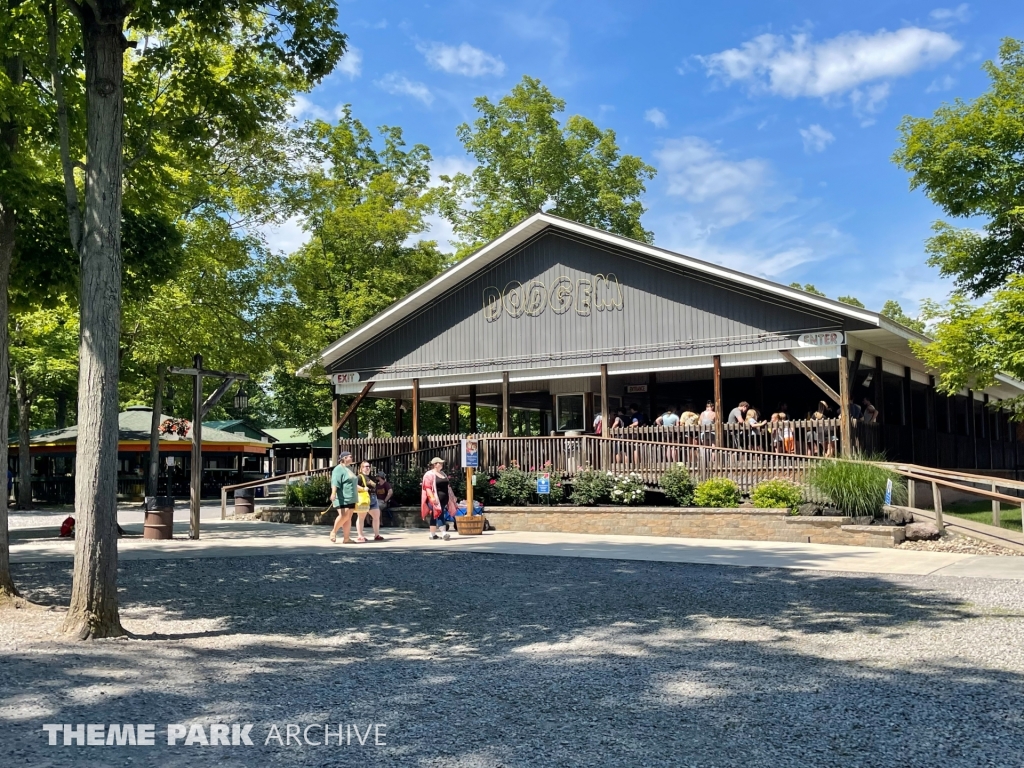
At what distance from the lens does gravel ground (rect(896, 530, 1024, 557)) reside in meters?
14.4

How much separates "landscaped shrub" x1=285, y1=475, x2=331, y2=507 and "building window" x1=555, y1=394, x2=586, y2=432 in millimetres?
8060

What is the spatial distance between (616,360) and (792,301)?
4.36 meters

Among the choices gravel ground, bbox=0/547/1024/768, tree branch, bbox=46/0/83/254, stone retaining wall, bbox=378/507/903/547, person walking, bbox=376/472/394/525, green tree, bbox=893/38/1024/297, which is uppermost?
green tree, bbox=893/38/1024/297

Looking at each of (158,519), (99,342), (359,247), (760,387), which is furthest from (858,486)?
(359,247)

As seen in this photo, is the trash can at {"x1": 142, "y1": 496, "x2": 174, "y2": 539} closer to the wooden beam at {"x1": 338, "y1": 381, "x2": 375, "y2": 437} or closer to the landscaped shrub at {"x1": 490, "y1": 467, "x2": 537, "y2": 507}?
the landscaped shrub at {"x1": 490, "y1": 467, "x2": 537, "y2": 507}

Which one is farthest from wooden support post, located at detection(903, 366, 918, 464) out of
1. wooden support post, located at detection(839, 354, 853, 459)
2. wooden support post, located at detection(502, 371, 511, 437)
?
wooden support post, located at detection(502, 371, 511, 437)

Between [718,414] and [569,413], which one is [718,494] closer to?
[718,414]

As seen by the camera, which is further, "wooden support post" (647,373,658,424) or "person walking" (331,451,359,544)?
"wooden support post" (647,373,658,424)

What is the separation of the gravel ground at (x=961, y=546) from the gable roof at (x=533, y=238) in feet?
17.2

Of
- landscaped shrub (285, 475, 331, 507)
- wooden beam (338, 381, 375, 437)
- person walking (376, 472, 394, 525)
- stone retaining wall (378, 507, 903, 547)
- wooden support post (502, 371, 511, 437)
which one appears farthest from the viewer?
wooden beam (338, 381, 375, 437)

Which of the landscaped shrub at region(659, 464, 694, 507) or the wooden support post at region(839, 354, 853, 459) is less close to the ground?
the wooden support post at region(839, 354, 853, 459)

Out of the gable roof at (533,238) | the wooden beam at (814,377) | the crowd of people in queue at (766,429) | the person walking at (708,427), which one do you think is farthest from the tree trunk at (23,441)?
the wooden beam at (814,377)

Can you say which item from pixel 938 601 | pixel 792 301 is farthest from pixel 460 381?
pixel 938 601

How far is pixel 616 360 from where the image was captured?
22.3 meters
